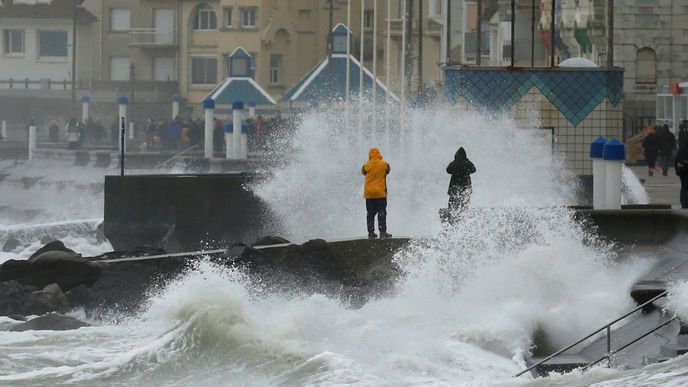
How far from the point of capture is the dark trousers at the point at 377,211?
23.8 metres

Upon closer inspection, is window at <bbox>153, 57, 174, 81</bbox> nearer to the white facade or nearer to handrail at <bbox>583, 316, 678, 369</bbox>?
the white facade

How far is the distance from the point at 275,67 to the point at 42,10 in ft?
52.7

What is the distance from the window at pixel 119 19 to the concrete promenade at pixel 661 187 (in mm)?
57198

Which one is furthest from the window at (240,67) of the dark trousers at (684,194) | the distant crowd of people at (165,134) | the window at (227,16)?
the dark trousers at (684,194)

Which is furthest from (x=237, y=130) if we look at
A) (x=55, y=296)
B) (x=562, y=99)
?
(x=55, y=296)

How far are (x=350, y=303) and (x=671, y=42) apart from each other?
35886 mm

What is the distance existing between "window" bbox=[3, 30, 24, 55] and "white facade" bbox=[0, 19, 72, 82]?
0.05 meters

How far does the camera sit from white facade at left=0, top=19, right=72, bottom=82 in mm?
97750

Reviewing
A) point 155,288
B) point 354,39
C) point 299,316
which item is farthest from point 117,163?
point 299,316

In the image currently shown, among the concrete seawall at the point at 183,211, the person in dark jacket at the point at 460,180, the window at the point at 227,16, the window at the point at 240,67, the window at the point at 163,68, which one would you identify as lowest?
the concrete seawall at the point at 183,211

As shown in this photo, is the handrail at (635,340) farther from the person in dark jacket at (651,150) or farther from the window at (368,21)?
the window at (368,21)

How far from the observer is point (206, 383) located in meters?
17.7

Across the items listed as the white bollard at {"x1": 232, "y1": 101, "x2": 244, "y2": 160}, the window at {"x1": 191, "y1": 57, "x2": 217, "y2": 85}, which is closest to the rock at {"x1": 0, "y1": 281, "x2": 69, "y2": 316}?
the white bollard at {"x1": 232, "y1": 101, "x2": 244, "y2": 160}

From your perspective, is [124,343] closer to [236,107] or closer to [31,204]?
[236,107]
